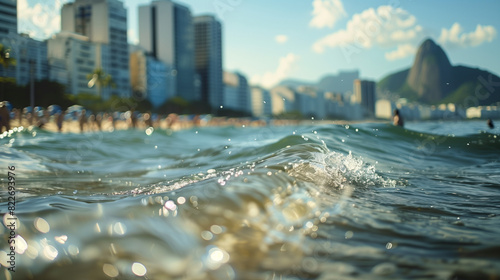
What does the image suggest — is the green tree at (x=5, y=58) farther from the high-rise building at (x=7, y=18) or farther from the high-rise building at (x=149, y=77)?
the high-rise building at (x=149, y=77)

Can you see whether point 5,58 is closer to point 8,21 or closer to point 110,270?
point 8,21

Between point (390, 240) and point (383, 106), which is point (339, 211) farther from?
point (383, 106)

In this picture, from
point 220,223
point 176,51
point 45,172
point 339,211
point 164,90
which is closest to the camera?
point 220,223

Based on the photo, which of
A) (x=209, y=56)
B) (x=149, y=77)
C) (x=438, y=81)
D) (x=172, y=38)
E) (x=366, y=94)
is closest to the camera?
(x=438, y=81)

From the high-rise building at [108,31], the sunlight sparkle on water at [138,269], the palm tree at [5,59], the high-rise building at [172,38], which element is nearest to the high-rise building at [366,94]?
the high-rise building at [172,38]

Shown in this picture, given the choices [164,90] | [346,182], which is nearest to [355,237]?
[346,182]

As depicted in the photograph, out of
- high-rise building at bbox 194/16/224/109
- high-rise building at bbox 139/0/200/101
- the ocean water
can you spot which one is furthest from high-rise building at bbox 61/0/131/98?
the ocean water

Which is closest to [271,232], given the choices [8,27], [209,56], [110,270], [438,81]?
[110,270]
